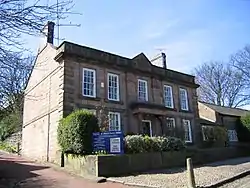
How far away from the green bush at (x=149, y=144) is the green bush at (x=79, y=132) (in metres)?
1.99

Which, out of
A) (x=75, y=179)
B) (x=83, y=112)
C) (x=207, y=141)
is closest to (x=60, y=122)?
(x=83, y=112)

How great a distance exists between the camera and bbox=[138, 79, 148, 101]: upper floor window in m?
22.6

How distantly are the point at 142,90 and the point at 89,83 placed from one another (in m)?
5.31

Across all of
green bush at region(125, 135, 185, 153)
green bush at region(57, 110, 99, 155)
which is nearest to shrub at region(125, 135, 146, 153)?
green bush at region(125, 135, 185, 153)

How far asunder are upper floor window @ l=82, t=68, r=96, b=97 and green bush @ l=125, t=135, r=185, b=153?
508 centimetres

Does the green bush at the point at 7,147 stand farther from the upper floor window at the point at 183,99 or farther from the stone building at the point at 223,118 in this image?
the stone building at the point at 223,118

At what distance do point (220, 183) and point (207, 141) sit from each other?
50.8 feet

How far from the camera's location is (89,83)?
19438mm

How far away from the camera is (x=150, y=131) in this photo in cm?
2202

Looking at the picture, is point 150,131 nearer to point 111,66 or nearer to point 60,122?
point 111,66

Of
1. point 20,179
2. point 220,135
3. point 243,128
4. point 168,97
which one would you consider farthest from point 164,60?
point 20,179

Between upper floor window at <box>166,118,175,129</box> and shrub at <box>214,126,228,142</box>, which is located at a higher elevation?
upper floor window at <box>166,118,175,129</box>

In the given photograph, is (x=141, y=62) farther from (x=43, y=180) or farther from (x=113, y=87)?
(x=43, y=180)

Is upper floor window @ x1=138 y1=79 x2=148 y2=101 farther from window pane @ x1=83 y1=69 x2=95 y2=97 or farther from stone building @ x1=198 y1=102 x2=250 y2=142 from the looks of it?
stone building @ x1=198 y1=102 x2=250 y2=142
